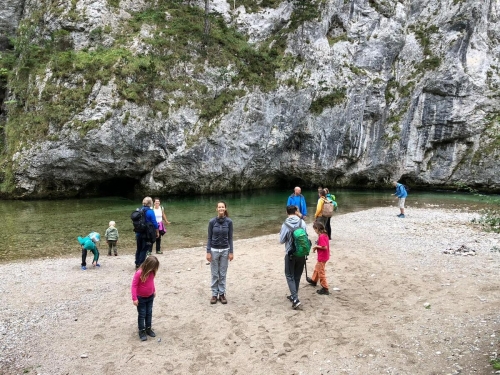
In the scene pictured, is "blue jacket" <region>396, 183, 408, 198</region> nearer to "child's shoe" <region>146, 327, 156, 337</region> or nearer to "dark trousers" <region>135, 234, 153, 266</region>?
"dark trousers" <region>135, 234, 153, 266</region>

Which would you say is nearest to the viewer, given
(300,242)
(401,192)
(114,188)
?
(300,242)

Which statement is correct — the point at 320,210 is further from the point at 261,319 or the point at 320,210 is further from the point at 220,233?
the point at 261,319

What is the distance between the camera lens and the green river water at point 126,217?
14.4 meters

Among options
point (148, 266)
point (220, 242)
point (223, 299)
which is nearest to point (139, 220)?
point (220, 242)

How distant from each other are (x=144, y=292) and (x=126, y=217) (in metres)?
15.2

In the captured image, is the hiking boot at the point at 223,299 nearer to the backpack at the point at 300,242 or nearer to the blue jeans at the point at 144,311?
the blue jeans at the point at 144,311

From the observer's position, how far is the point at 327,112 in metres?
34.5

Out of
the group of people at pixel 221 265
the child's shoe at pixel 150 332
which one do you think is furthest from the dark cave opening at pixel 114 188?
the child's shoe at pixel 150 332

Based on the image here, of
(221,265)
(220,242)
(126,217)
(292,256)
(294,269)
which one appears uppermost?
(220,242)

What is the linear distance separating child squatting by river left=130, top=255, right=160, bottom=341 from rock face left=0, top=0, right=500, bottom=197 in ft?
79.3

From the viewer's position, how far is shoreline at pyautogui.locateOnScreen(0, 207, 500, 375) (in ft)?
18.1

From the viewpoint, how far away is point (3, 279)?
32.5 ft

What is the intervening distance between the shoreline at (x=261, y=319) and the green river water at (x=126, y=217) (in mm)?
2680

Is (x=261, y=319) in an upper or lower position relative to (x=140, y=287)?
lower
